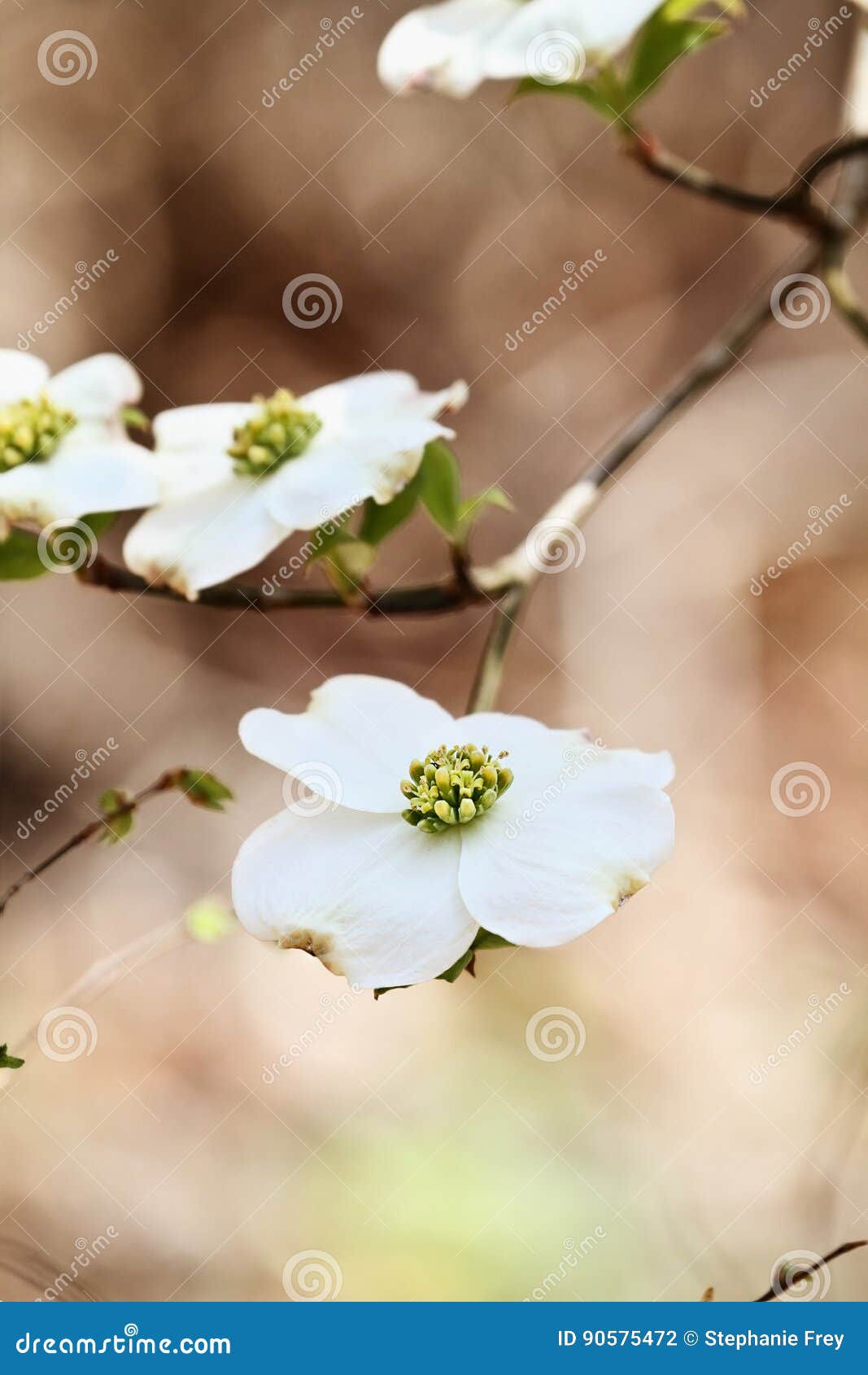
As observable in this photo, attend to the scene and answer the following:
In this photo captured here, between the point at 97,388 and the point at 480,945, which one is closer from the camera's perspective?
the point at 480,945

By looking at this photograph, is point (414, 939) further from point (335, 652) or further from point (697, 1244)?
point (335, 652)

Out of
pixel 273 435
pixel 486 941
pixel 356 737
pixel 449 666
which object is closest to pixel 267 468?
pixel 273 435

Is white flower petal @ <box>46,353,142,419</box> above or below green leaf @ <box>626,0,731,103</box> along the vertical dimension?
below

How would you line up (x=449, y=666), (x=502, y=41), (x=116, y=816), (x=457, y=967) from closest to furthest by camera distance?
1. (x=457, y=967)
2. (x=502, y=41)
3. (x=116, y=816)
4. (x=449, y=666)

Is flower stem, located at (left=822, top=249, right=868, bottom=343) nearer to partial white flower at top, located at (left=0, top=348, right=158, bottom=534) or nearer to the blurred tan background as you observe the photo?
partial white flower at top, located at (left=0, top=348, right=158, bottom=534)

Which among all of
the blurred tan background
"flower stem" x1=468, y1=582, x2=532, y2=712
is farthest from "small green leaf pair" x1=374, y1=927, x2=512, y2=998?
the blurred tan background

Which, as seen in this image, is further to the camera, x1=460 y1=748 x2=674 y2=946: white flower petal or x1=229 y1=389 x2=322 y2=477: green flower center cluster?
x1=229 y1=389 x2=322 y2=477: green flower center cluster

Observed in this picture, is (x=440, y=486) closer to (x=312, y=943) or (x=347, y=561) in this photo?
(x=347, y=561)
